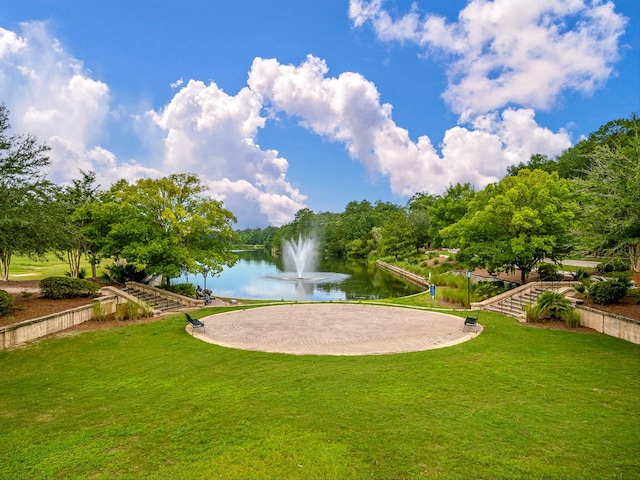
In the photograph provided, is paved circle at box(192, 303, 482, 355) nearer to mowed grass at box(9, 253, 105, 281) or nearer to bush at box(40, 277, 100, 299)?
bush at box(40, 277, 100, 299)

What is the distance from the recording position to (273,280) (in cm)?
4622

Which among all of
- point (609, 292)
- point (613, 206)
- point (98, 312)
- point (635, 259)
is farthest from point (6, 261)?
point (635, 259)

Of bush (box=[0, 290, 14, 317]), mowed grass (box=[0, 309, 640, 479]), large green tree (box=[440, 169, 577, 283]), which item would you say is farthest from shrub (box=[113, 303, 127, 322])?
large green tree (box=[440, 169, 577, 283])

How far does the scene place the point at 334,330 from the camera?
15.3m

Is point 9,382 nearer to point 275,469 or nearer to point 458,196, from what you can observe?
point 275,469

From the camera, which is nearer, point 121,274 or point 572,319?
point 572,319

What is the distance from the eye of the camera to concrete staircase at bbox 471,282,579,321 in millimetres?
20094

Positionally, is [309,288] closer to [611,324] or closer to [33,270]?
[611,324]

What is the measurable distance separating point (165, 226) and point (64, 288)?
8225 millimetres

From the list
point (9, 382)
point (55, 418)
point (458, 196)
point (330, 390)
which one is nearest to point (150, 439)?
point (55, 418)

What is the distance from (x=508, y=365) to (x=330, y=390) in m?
5.22

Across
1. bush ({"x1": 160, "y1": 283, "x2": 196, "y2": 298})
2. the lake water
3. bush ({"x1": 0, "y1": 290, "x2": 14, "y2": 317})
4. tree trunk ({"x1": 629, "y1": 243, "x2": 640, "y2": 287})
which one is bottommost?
the lake water

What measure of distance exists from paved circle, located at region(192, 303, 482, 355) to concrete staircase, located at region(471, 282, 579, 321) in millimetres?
3802

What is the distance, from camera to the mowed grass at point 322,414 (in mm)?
5523
